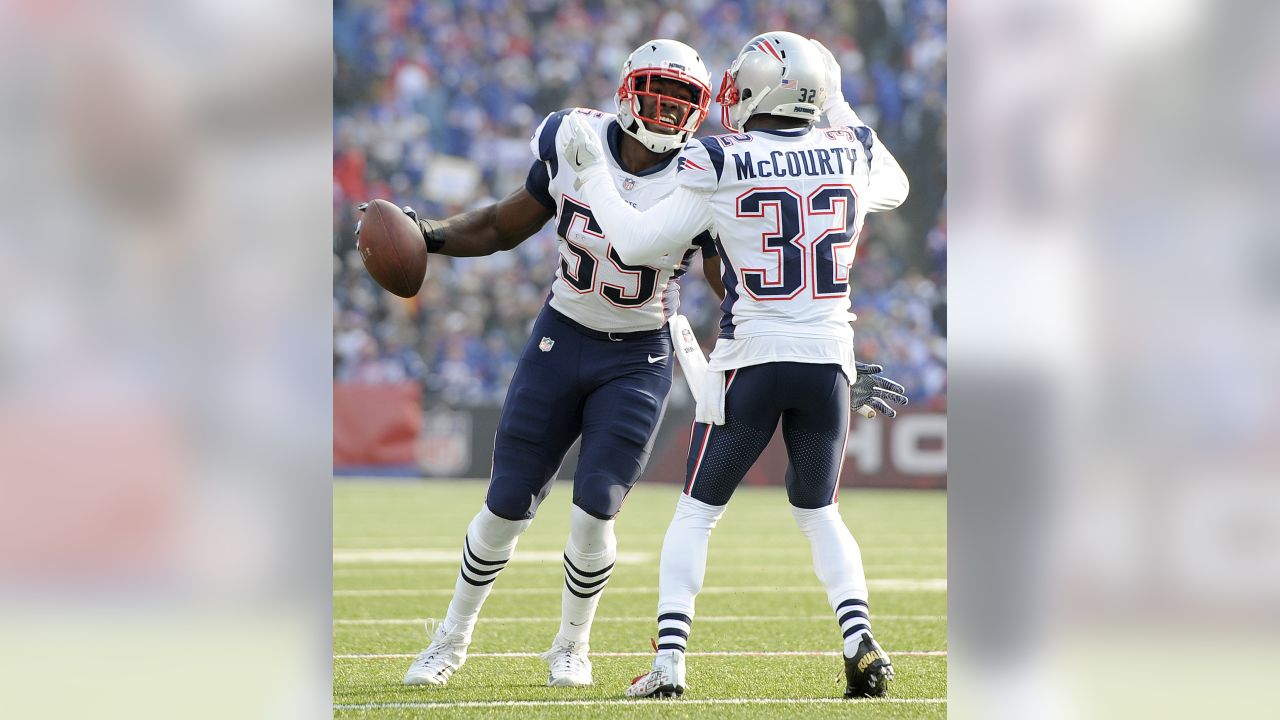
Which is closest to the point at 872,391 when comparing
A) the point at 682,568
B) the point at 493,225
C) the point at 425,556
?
the point at 682,568

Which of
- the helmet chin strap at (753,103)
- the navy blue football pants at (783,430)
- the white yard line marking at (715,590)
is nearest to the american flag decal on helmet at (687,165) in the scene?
the helmet chin strap at (753,103)

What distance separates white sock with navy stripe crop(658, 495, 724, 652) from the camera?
3.72 m

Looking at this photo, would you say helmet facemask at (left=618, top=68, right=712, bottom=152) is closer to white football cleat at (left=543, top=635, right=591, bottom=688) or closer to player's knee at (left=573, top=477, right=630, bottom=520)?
player's knee at (left=573, top=477, right=630, bottom=520)

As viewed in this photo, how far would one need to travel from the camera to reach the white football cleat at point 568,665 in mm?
4031

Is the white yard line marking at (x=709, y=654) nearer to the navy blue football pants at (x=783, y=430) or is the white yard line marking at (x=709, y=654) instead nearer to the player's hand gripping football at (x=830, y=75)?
the navy blue football pants at (x=783, y=430)

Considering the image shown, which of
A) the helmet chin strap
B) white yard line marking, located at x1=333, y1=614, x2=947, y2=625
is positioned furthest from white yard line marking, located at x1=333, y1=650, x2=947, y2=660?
the helmet chin strap

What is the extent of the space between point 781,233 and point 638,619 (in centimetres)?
249

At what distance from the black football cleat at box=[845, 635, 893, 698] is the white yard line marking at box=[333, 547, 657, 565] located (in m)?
4.24
